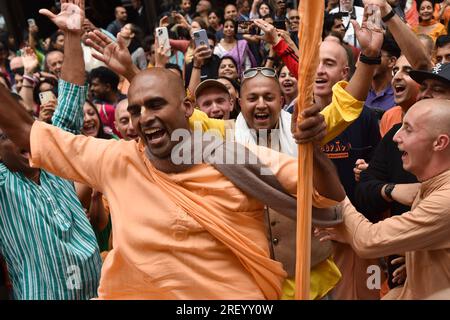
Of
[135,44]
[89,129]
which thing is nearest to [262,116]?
[89,129]

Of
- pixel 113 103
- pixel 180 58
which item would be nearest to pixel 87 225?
pixel 113 103

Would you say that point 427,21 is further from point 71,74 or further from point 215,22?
point 71,74

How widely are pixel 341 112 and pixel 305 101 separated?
1052mm

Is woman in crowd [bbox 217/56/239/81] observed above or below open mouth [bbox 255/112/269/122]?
above

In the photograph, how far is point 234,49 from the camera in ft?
32.0

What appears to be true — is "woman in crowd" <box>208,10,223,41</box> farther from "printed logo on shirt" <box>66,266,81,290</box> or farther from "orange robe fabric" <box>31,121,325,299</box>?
"orange robe fabric" <box>31,121,325,299</box>

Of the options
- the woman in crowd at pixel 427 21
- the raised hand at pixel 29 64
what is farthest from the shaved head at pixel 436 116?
the raised hand at pixel 29 64

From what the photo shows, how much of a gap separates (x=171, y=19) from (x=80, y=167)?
29.3 ft

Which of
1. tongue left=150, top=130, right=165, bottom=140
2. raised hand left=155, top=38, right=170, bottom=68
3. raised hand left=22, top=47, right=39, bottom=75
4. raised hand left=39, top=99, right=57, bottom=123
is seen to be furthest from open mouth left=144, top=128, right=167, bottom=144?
raised hand left=22, top=47, right=39, bottom=75

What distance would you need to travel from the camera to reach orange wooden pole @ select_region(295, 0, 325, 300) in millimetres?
3273

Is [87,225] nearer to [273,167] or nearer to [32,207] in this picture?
[32,207]

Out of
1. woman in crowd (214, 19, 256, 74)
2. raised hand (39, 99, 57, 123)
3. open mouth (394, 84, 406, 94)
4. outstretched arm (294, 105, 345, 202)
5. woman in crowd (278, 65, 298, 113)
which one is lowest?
outstretched arm (294, 105, 345, 202)

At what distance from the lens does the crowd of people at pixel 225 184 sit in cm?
355

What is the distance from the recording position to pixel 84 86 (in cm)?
431
